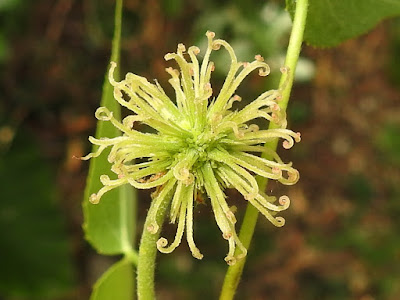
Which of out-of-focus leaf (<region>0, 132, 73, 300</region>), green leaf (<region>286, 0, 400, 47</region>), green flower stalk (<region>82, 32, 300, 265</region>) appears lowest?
green flower stalk (<region>82, 32, 300, 265</region>)

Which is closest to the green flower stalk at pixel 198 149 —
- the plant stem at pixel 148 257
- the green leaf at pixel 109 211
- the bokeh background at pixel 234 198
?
the plant stem at pixel 148 257

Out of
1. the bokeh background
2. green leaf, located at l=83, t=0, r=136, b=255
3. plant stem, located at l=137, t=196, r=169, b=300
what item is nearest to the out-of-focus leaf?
the bokeh background

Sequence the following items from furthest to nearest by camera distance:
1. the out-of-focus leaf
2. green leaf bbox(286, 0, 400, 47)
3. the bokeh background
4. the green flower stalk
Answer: the out-of-focus leaf → the bokeh background → green leaf bbox(286, 0, 400, 47) → the green flower stalk

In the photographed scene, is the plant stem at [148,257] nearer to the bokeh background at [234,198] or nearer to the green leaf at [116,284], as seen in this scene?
the green leaf at [116,284]

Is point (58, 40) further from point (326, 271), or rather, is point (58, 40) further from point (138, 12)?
point (326, 271)

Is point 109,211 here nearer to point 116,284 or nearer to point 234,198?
point 116,284

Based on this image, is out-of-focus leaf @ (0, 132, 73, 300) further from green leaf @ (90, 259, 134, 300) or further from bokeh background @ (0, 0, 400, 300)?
green leaf @ (90, 259, 134, 300)
